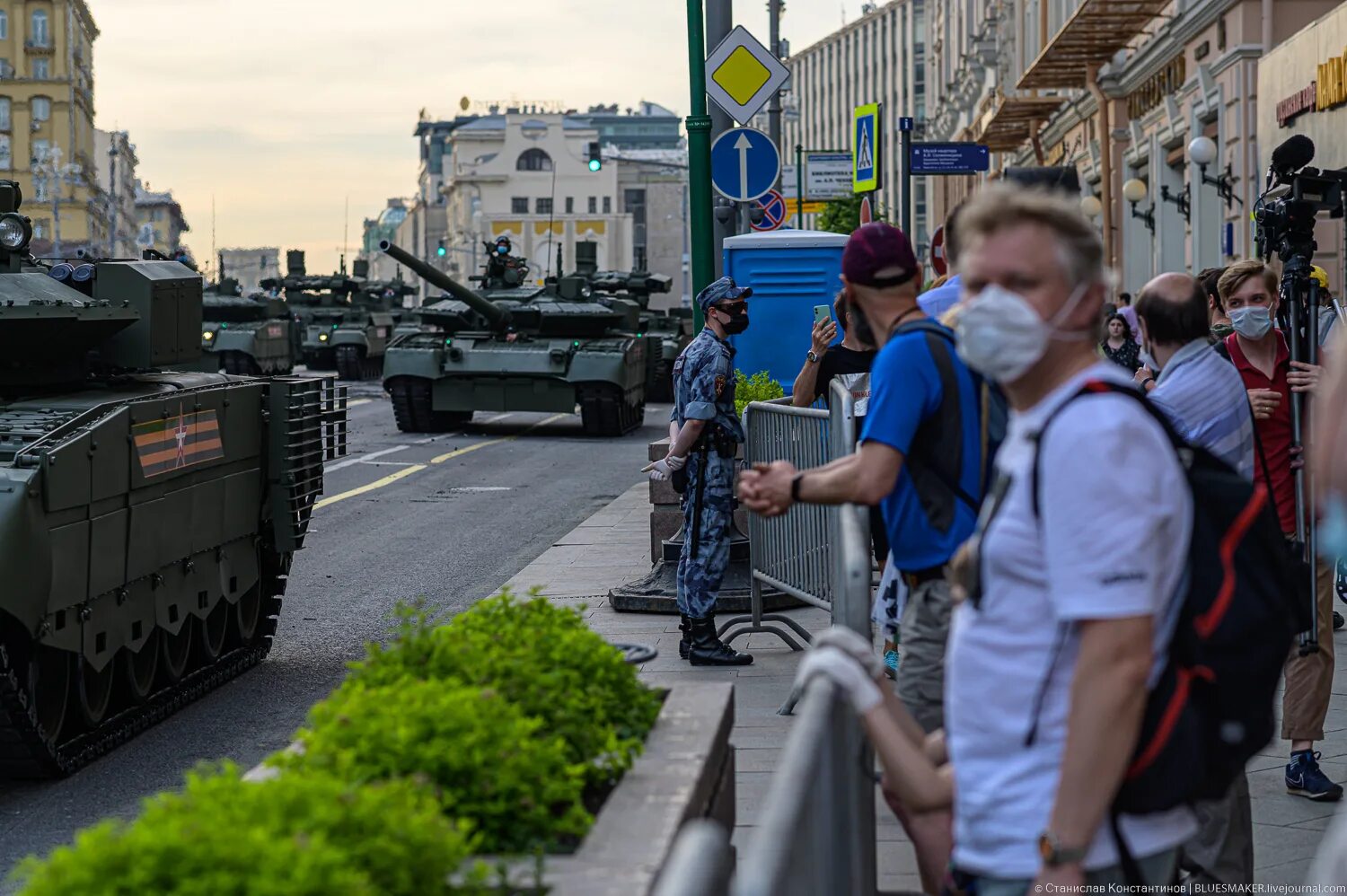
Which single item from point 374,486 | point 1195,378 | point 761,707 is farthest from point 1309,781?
point 374,486

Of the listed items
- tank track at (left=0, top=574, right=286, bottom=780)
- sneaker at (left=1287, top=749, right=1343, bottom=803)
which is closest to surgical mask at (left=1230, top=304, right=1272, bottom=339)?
sneaker at (left=1287, top=749, right=1343, bottom=803)

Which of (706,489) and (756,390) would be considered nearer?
(706,489)

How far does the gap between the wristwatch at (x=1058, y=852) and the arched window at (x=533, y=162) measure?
141 metres

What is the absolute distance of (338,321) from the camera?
1652 inches

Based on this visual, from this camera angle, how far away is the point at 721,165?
1311 cm

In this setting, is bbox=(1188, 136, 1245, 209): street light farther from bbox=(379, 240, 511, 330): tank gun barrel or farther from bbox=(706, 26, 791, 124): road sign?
bbox=(706, 26, 791, 124): road sign

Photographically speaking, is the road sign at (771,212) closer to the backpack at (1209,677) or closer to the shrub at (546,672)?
the shrub at (546,672)

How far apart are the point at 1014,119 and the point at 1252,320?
33.7 m

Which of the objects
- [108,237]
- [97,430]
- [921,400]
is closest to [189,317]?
[97,430]

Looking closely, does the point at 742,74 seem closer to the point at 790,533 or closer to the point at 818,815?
the point at 790,533

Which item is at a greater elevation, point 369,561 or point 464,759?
point 464,759

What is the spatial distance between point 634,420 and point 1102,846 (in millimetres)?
25852

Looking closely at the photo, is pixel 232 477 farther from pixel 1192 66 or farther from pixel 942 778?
pixel 1192 66

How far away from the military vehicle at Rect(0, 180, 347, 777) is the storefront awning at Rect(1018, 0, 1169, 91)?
691 inches
